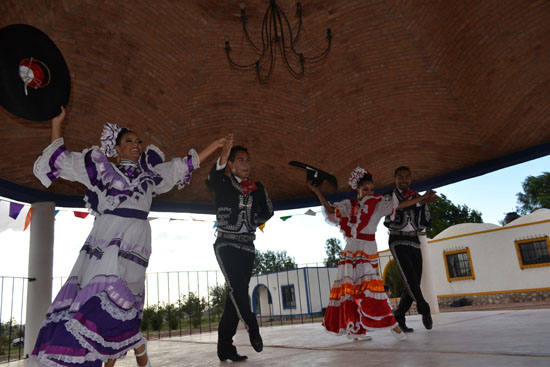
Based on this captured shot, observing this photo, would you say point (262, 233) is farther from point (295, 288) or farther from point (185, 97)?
point (295, 288)

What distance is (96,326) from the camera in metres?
2.19

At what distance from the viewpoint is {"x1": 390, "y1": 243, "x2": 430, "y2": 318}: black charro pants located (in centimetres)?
457

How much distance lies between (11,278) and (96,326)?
6.26m

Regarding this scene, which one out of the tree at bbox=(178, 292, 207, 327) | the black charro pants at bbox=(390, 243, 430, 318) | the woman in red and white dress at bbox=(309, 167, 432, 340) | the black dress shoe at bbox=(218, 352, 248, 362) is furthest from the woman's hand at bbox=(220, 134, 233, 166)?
the tree at bbox=(178, 292, 207, 327)

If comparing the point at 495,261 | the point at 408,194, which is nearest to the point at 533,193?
the point at 495,261

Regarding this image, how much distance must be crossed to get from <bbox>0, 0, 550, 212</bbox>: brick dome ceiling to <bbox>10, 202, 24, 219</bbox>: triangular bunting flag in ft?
1.87

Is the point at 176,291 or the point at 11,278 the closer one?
the point at 11,278

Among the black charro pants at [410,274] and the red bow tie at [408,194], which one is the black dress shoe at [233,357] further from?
the red bow tie at [408,194]

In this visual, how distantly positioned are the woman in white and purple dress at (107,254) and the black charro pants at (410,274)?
109 inches

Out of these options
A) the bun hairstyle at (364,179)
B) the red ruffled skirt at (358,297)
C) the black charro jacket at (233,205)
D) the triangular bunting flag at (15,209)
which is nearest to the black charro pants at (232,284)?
the black charro jacket at (233,205)

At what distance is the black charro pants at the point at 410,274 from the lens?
457 cm

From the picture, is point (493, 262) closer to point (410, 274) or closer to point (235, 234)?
point (410, 274)

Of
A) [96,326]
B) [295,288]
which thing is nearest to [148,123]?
[96,326]

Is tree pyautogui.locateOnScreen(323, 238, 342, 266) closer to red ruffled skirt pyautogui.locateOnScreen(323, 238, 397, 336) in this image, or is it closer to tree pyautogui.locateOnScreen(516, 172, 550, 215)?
tree pyautogui.locateOnScreen(516, 172, 550, 215)
